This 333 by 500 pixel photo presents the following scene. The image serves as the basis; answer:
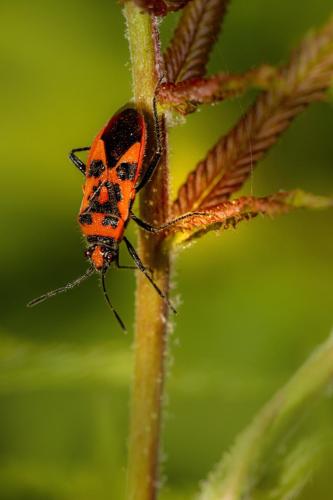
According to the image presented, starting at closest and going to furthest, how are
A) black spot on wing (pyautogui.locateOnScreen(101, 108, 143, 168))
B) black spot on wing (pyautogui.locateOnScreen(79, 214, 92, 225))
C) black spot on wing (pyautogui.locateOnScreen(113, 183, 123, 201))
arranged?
black spot on wing (pyautogui.locateOnScreen(101, 108, 143, 168)), black spot on wing (pyautogui.locateOnScreen(113, 183, 123, 201)), black spot on wing (pyautogui.locateOnScreen(79, 214, 92, 225))

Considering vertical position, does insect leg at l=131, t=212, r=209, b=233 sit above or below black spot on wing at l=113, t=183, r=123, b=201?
above

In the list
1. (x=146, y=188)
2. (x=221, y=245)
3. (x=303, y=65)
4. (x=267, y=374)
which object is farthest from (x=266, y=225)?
(x=303, y=65)

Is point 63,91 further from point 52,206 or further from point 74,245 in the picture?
point 74,245

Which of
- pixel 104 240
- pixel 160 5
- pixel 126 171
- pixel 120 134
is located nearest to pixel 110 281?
pixel 104 240

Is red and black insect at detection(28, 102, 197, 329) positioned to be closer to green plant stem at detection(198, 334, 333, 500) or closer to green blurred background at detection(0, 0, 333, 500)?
green blurred background at detection(0, 0, 333, 500)

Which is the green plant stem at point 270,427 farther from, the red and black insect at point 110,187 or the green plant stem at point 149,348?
the red and black insect at point 110,187

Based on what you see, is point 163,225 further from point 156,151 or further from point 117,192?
point 117,192

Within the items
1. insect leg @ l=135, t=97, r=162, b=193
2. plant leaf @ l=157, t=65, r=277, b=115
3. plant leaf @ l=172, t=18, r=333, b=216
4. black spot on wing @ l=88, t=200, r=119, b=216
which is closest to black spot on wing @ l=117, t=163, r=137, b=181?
black spot on wing @ l=88, t=200, r=119, b=216
